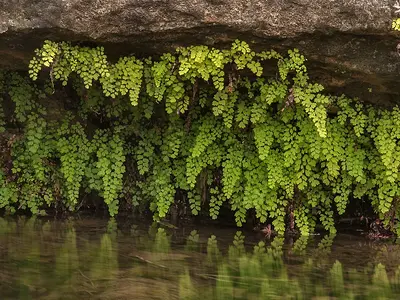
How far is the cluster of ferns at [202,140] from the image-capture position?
305 inches

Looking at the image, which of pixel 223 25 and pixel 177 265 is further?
pixel 223 25

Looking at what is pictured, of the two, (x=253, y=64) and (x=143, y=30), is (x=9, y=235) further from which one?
(x=253, y=64)

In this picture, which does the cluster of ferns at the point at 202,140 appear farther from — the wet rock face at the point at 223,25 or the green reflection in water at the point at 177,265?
the green reflection in water at the point at 177,265

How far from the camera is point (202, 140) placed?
8445 mm

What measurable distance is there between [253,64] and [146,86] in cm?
148

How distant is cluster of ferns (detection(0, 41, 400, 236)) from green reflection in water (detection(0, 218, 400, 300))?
2.07 ft

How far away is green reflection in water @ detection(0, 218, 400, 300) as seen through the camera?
567cm

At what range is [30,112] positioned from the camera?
9148 mm

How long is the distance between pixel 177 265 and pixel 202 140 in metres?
2.32

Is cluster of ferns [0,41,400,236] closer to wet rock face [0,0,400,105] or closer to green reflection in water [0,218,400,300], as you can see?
wet rock face [0,0,400,105]

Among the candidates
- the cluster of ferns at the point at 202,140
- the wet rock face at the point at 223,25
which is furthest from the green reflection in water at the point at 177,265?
the wet rock face at the point at 223,25

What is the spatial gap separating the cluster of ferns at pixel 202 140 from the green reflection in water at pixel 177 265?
24.9 inches

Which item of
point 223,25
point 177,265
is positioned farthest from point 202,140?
point 177,265

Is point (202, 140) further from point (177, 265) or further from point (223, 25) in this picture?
point (177, 265)
